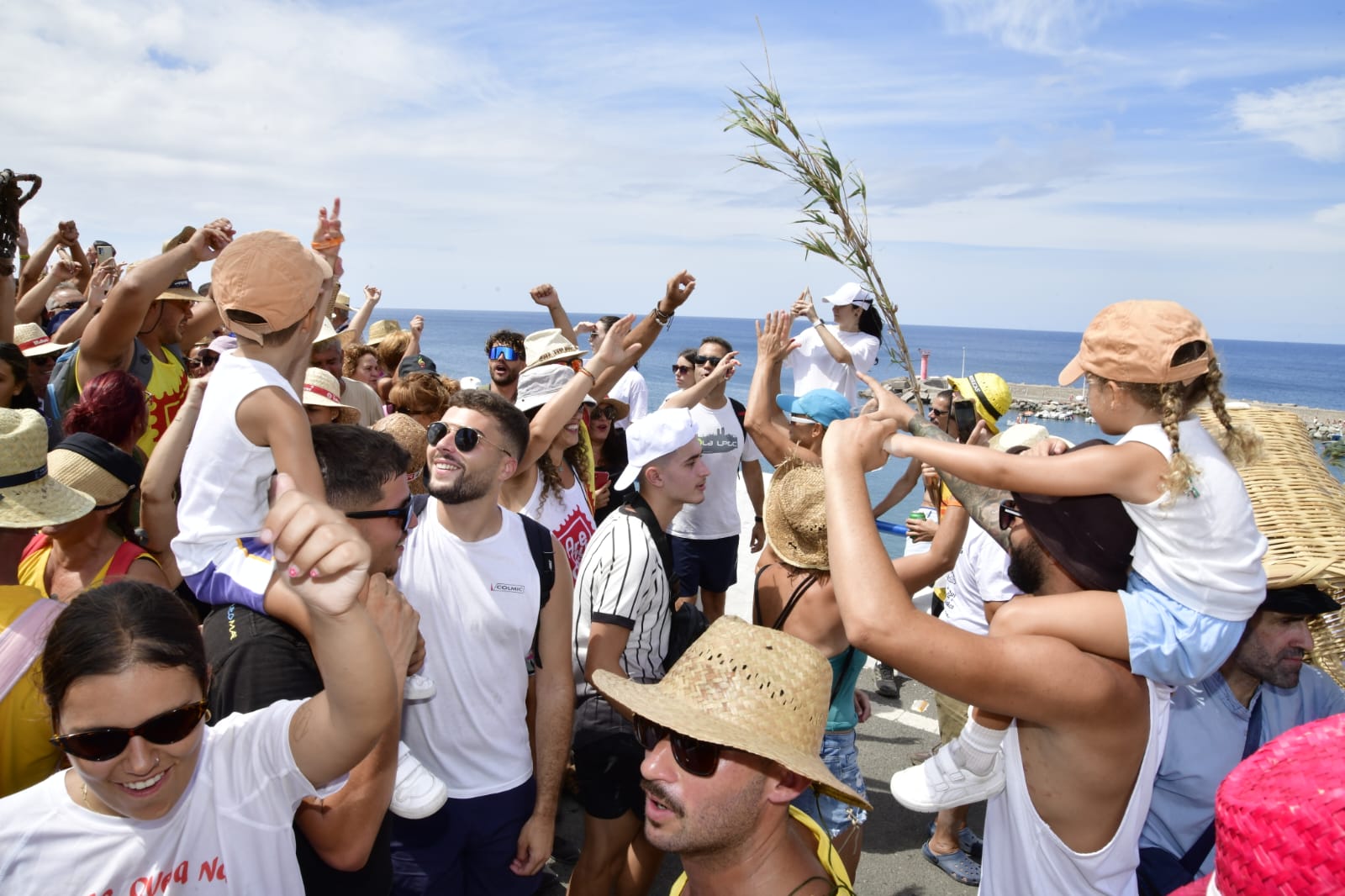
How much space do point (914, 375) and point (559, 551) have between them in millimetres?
1452

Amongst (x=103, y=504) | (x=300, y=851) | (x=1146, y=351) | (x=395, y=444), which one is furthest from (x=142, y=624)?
(x=1146, y=351)

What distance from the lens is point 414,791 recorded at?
228 centimetres

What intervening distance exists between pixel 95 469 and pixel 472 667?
146cm

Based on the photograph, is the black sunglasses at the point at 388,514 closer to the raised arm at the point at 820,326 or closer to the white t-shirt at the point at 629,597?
the white t-shirt at the point at 629,597

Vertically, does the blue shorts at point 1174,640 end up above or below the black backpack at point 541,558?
above

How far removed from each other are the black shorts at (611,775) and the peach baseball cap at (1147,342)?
208 centimetres

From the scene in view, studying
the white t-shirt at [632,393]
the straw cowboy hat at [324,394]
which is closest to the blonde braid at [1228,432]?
the straw cowboy hat at [324,394]

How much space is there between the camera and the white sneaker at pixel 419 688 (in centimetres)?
231

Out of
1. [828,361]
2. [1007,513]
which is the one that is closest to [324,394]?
[1007,513]

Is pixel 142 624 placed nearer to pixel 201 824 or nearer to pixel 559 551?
pixel 201 824

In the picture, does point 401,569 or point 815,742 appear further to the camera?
point 401,569

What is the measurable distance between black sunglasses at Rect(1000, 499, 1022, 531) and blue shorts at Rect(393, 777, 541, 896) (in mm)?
1845

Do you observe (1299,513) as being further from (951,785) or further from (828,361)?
(828,361)

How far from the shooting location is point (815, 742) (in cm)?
200
